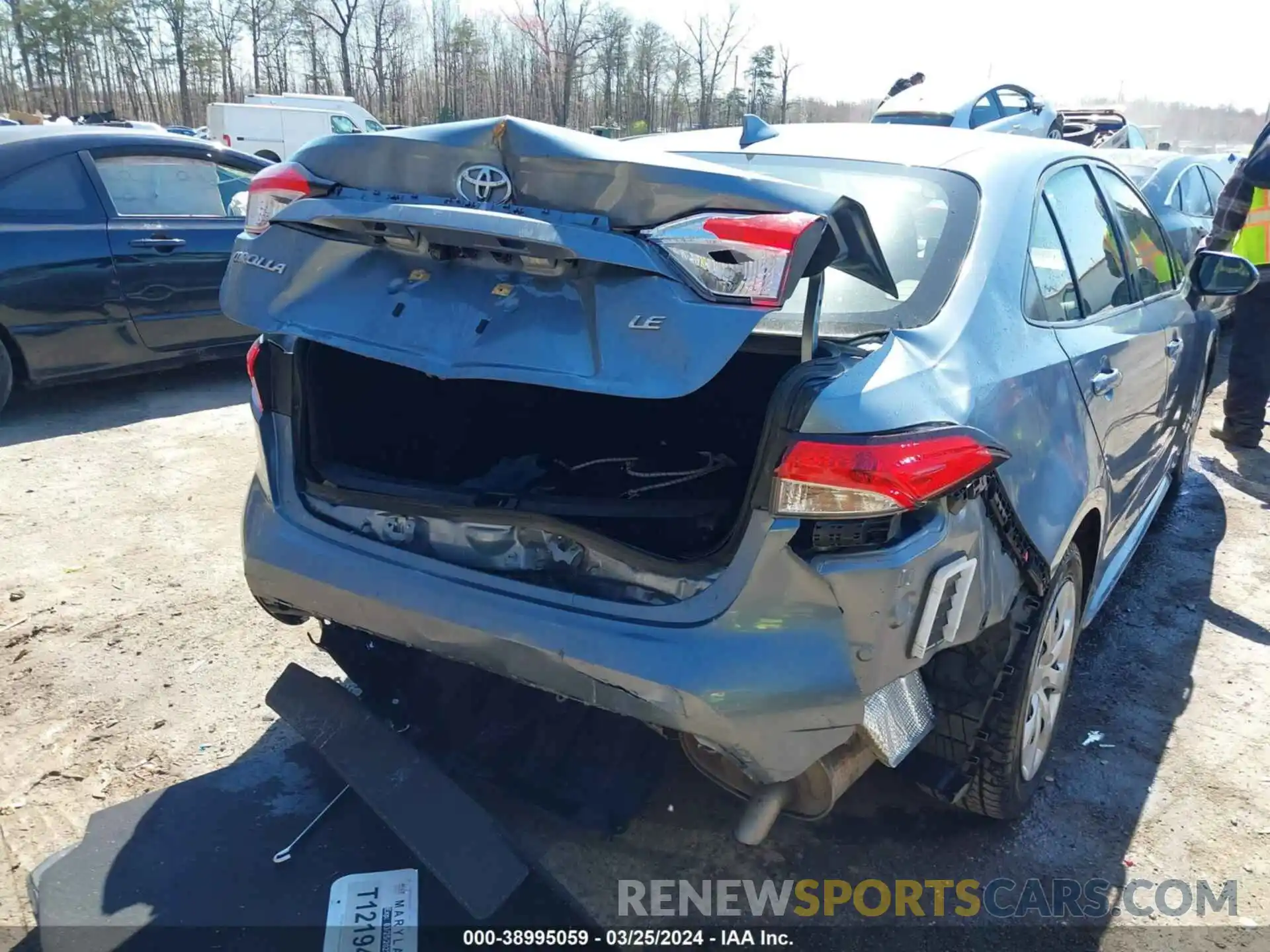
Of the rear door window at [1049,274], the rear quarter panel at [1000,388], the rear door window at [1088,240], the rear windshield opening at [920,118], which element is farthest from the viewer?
the rear windshield opening at [920,118]

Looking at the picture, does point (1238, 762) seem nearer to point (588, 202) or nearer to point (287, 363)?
point (588, 202)

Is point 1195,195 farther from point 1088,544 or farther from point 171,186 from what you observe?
point 171,186

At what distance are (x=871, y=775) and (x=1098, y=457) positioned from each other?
1.11 meters

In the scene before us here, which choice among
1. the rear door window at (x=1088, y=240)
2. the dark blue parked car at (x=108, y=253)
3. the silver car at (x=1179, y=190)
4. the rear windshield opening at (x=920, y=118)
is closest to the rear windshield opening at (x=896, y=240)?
the rear door window at (x=1088, y=240)

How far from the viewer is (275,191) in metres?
2.18

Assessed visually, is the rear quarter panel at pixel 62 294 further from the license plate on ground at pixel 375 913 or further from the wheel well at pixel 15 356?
the license plate on ground at pixel 375 913

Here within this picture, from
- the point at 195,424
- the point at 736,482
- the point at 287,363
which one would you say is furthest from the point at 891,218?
the point at 195,424

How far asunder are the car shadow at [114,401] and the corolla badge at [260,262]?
154 inches

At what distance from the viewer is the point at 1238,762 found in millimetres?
2891

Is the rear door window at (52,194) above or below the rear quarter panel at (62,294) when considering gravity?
above

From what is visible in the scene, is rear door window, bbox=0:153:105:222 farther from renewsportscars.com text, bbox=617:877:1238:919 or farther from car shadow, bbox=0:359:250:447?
renewsportscars.com text, bbox=617:877:1238:919

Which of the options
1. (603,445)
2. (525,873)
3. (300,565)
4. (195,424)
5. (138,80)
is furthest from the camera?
(138,80)

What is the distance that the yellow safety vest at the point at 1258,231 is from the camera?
18.7 feet

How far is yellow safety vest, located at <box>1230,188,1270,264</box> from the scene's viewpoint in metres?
5.71
